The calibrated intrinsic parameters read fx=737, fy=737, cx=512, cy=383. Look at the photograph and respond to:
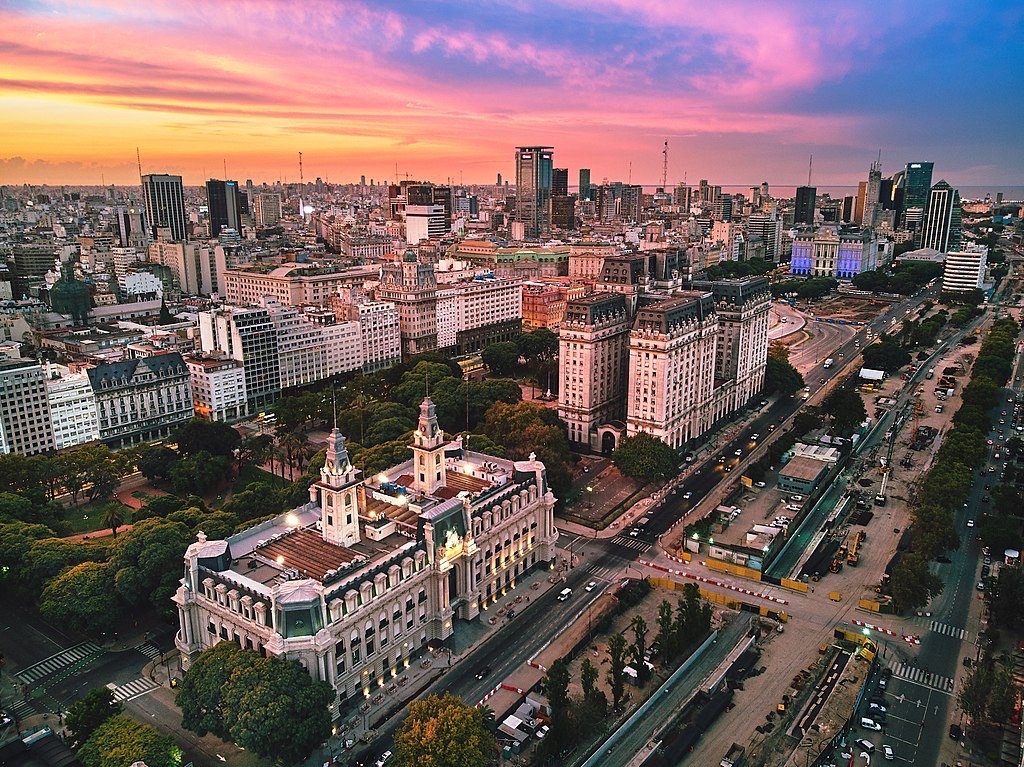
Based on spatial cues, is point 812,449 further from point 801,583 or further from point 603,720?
point 603,720

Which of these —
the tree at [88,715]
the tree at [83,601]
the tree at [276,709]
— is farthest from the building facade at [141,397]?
the tree at [276,709]

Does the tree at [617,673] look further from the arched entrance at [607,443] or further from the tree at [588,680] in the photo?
the arched entrance at [607,443]

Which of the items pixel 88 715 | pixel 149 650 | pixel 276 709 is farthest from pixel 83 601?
pixel 276 709

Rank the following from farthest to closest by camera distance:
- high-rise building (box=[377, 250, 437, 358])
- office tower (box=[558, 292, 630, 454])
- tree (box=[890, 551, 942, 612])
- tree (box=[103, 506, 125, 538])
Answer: high-rise building (box=[377, 250, 437, 358]) → office tower (box=[558, 292, 630, 454]) → tree (box=[103, 506, 125, 538]) → tree (box=[890, 551, 942, 612])

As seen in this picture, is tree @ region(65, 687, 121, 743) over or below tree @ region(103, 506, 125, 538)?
below

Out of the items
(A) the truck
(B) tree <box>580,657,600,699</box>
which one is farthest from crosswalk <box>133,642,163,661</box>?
(A) the truck

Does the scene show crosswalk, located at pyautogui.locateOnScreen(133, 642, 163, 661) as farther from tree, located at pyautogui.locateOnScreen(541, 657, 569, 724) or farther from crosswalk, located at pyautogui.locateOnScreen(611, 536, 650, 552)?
crosswalk, located at pyautogui.locateOnScreen(611, 536, 650, 552)
